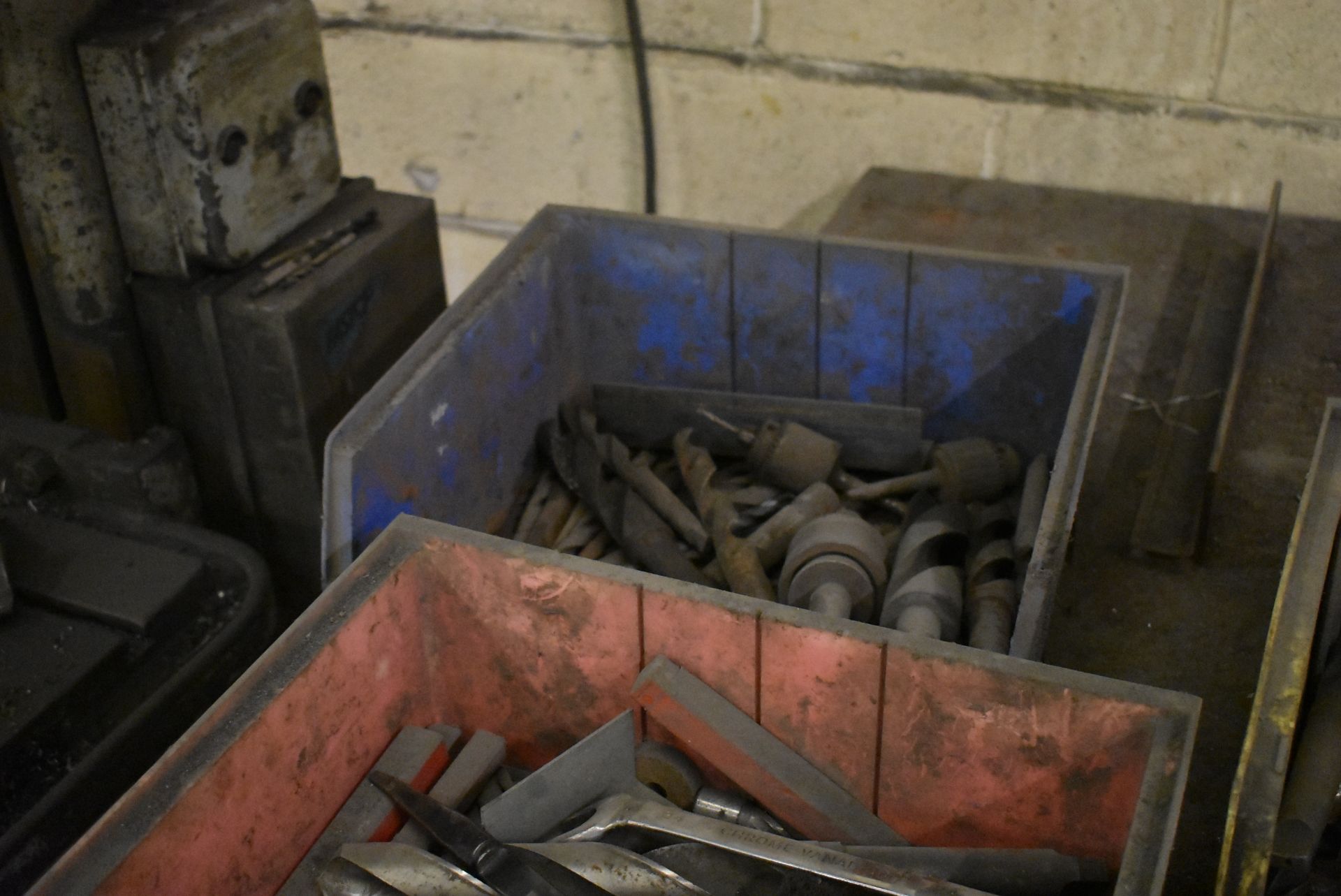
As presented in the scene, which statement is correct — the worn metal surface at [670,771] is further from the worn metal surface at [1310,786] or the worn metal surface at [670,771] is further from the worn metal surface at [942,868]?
the worn metal surface at [1310,786]

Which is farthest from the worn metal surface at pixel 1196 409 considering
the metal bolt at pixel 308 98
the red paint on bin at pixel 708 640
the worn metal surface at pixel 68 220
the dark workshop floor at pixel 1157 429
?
the worn metal surface at pixel 68 220

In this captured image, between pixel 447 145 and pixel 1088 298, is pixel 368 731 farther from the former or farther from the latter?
pixel 447 145

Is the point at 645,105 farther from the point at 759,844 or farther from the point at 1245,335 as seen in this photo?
the point at 759,844

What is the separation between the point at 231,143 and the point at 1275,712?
1.63 meters

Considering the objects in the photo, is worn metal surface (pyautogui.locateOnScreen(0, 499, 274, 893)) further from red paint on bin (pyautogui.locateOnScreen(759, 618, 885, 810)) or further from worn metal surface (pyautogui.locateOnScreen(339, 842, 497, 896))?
red paint on bin (pyautogui.locateOnScreen(759, 618, 885, 810))

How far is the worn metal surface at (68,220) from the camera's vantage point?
73.6 inches

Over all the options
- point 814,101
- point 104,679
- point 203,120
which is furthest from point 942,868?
point 814,101

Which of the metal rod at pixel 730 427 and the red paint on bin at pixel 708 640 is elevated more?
the red paint on bin at pixel 708 640

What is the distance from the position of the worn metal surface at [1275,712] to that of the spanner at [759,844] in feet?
0.68

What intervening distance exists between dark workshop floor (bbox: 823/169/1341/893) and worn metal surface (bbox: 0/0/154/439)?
1.19m

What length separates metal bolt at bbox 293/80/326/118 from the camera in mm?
2122

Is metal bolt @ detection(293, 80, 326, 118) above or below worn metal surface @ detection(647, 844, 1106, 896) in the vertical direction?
above

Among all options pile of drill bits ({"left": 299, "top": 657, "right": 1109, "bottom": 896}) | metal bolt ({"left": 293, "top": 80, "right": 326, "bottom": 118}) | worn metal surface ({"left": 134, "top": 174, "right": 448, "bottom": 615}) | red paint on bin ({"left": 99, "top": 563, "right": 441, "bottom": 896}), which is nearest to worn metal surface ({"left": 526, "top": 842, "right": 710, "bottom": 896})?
pile of drill bits ({"left": 299, "top": 657, "right": 1109, "bottom": 896})

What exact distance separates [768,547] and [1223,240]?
1096 mm
